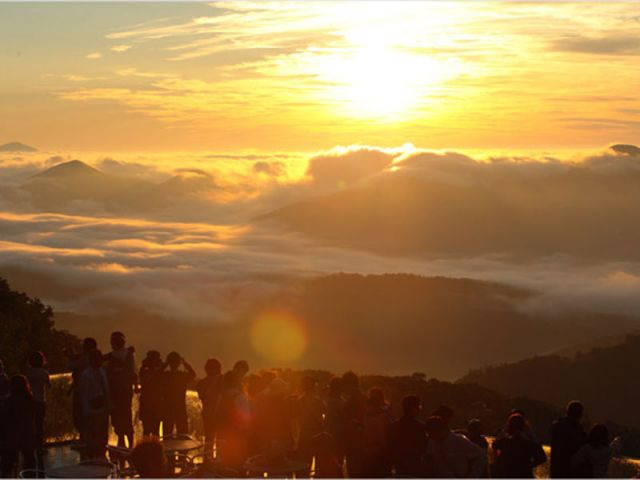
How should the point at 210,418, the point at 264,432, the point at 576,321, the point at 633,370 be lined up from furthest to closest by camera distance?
the point at 576,321
the point at 633,370
the point at 210,418
the point at 264,432

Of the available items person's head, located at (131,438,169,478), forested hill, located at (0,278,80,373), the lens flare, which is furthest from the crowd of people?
the lens flare

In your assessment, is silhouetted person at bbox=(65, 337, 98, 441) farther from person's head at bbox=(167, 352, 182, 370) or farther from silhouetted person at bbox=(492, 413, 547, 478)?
silhouetted person at bbox=(492, 413, 547, 478)

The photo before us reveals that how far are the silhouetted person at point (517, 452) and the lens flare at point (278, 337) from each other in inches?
4703

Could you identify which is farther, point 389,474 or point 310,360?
point 310,360

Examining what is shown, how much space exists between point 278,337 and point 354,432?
156363 mm

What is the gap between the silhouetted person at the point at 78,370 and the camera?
12727mm

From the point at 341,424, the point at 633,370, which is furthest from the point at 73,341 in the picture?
the point at 633,370

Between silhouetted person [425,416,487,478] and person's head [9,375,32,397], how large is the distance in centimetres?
493

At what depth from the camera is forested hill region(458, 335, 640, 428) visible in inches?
2721

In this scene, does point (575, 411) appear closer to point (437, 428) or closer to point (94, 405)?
point (437, 428)

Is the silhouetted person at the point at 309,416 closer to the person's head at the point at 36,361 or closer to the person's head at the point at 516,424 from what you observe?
the person's head at the point at 516,424

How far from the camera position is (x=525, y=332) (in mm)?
162125

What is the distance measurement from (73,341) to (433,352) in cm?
11710

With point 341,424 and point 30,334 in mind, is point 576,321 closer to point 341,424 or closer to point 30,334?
point 30,334
